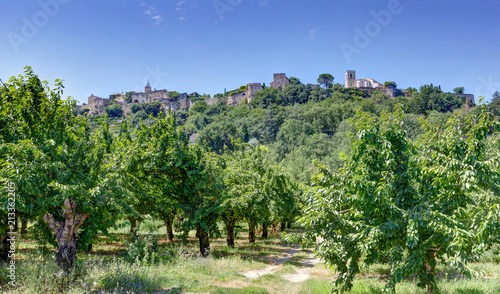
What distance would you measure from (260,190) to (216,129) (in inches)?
3166

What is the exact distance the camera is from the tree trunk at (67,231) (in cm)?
→ 970

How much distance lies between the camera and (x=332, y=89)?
155m

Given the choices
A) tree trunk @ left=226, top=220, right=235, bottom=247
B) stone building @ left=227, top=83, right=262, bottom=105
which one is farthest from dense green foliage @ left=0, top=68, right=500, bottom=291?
stone building @ left=227, top=83, right=262, bottom=105

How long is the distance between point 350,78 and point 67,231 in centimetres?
19549

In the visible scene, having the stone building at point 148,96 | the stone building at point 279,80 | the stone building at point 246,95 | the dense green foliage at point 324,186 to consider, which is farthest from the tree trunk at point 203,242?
the stone building at point 148,96

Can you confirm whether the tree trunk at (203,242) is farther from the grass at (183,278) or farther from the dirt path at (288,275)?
the dirt path at (288,275)

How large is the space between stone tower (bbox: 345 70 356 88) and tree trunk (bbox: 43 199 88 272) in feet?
631

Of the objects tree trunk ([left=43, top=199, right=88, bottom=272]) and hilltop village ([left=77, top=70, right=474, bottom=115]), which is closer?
tree trunk ([left=43, top=199, right=88, bottom=272])

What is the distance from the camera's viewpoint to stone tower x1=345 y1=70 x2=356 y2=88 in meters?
186

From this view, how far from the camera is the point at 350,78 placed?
18650 cm

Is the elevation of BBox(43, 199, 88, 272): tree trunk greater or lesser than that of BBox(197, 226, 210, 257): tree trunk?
greater

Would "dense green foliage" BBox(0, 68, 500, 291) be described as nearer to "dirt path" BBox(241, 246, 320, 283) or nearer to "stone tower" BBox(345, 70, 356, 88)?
"dirt path" BBox(241, 246, 320, 283)

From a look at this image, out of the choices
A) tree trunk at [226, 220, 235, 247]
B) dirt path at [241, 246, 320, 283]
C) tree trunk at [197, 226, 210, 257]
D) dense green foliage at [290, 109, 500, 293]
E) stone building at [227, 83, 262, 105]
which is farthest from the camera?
stone building at [227, 83, 262, 105]

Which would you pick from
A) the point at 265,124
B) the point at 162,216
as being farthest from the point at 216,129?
the point at 162,216
